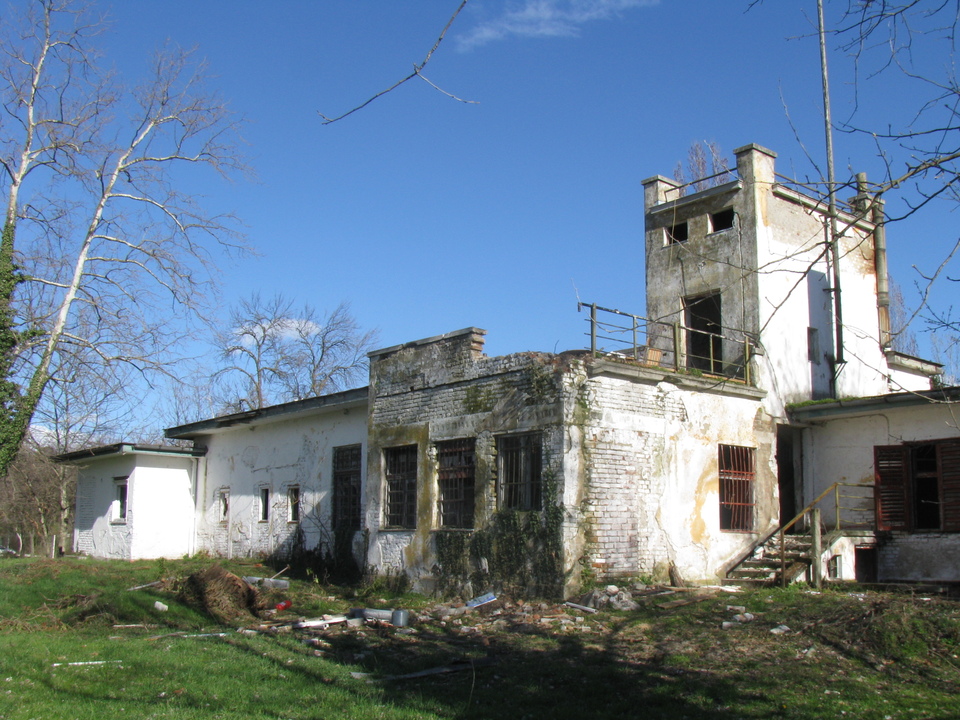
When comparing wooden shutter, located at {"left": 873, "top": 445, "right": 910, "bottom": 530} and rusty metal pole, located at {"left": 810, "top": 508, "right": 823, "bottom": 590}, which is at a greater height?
wooden shutter, located at {"left": 873, "top": 445, "right": 910, "bottom": 530}

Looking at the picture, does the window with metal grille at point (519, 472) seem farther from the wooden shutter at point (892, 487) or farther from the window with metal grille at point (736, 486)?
the wooden shutter at point (892, 487)

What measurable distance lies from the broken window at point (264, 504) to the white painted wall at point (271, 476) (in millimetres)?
119

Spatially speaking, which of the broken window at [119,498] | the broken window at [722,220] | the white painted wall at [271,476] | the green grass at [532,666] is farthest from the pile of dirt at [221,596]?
the broken window at [722,220]

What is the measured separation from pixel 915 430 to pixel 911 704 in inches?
365

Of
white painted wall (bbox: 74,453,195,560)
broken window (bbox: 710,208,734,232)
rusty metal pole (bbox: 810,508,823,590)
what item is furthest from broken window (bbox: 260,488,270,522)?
rusty metal pole (bbox: 810,508,823,590)

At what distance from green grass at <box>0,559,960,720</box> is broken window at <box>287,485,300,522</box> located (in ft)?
26.9

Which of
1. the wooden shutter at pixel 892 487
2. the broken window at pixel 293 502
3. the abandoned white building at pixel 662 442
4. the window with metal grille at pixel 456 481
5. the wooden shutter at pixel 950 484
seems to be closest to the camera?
the abandoned white building at pixel 662 442

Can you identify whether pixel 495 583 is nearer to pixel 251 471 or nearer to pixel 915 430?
pixel 915 430

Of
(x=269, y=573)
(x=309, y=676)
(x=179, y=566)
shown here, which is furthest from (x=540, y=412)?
(x=179, y=566)

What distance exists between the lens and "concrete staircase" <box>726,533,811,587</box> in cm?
1506

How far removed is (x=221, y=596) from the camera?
1413cm

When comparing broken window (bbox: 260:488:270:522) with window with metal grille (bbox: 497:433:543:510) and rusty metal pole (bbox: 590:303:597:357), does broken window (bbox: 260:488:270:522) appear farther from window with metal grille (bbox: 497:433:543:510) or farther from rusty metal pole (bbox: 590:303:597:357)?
rusty metal pole (bbox: 590:303:597:357)

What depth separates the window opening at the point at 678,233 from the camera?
2045 centimetres

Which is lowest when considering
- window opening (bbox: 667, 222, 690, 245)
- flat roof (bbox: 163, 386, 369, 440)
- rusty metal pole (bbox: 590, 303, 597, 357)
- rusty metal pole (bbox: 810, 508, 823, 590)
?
rusty metal pole (bbox: 810, 508, 823, 590)
